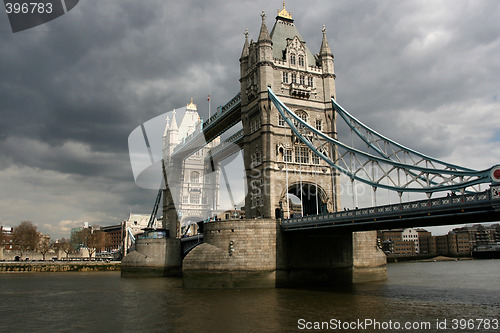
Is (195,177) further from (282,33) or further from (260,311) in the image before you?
(260,311)

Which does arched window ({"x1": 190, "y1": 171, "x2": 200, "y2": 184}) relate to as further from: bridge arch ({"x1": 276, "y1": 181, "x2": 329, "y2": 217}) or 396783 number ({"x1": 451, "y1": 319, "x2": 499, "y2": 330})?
396783 number ({"x1": 451, "y1": 319, "x2": 499, "y2": 330})

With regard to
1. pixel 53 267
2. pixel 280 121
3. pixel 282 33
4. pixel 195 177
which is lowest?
pixel 53 267

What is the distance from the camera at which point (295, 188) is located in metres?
45.0

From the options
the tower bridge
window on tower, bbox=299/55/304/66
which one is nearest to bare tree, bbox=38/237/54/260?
the tower bridge

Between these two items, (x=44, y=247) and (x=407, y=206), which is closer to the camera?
(x=407, y=206)

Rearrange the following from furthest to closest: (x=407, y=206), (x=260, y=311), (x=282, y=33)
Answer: (x=282, y=33), (x=407, y=206), (x=260, y=311)

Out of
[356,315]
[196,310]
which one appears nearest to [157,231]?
[196,310]

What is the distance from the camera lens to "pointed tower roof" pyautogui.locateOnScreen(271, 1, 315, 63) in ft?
150

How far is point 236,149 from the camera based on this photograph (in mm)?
63656

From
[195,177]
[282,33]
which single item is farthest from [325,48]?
[195,177]

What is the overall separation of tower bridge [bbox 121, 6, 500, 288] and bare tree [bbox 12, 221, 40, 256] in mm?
69077

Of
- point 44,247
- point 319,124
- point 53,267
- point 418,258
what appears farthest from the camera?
point 418,258

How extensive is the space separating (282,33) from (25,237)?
272ft

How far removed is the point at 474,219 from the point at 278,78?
25.5m
